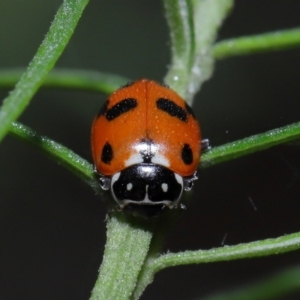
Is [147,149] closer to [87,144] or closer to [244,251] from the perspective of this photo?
[244,251]

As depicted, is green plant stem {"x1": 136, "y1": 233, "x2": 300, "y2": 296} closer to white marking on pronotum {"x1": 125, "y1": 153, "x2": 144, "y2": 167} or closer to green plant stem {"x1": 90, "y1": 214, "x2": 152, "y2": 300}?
green plant stem {"x1": 90, "y1": 214, "x2": 152, "y2": 300}

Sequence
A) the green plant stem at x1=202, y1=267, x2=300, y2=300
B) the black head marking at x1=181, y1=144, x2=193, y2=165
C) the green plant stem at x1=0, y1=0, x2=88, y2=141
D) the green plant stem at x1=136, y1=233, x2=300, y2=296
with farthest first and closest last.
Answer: the green plant stem at x1=202, y1=267, x2=300, y2=300 → the black head marking at x1=181, y1=144, x2=193, y2=165 → the green plant stem at x1=136, y1=233, x2=300, y2=296 → the green plant stem at x1=0, y1=0, x2=88, y2=141

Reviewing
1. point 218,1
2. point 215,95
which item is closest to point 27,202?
point 215,95

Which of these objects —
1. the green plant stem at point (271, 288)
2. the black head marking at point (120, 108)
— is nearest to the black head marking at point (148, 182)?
the black head marking at point (120, 108)

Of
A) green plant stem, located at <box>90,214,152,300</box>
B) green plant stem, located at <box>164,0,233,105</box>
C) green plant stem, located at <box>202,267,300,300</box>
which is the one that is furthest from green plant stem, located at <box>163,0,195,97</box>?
green plant stem, located at <box>202,267,300,300</box>

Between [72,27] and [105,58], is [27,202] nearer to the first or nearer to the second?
[105,58]

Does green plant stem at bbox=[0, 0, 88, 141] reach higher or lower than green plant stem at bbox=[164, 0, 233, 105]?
lower

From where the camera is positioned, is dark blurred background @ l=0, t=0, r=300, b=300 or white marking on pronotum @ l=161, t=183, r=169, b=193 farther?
dark blurred background @ l=0, t=0, r=300, b=300

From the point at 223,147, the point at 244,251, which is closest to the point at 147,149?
the point at 223,147
